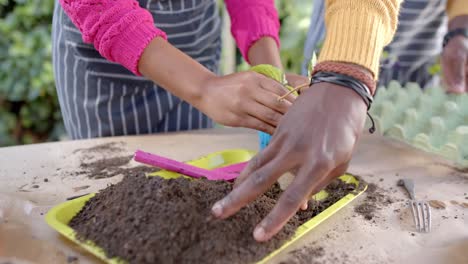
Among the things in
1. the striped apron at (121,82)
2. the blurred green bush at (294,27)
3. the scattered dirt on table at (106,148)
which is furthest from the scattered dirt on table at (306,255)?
the blurred green bush at (294,27)

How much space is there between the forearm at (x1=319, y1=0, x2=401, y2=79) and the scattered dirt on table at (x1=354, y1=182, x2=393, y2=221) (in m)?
0.26

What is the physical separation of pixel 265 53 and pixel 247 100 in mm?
420

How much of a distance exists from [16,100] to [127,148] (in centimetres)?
145

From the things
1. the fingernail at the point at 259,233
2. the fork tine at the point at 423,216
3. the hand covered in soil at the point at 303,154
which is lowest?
the fork tine at the point at 423,216

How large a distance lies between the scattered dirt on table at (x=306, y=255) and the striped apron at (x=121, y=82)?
2.40 feet

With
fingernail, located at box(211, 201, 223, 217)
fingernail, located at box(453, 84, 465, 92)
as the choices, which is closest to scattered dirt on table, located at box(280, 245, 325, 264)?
fingernail, located at box(211, 201, 223, 217)

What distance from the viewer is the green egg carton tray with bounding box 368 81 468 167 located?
40.4 inches

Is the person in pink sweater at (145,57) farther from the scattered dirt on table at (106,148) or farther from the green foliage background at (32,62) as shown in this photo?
the green foliage background at (32,62)

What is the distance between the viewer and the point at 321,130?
607 millimetres

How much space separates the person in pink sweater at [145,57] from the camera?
0.83 m

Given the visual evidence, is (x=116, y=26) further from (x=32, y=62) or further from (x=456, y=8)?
(x=32, y=62)

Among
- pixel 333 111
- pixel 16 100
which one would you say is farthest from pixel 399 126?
pixel 16 100

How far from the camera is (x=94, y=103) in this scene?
1251mm

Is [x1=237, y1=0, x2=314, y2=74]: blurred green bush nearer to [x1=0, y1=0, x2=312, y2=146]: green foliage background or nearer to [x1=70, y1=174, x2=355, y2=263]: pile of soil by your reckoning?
[x1=0, y1=0, x2=312, y2=146]: green foliage background
